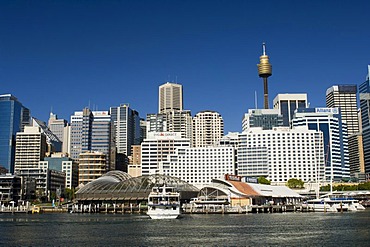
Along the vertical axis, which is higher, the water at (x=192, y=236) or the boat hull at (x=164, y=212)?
the boat hull at (x=164, y=212)

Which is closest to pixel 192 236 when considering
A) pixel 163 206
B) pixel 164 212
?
pixel 164 212

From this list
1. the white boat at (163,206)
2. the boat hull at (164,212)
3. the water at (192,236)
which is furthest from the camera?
the boat hull at (164,212)

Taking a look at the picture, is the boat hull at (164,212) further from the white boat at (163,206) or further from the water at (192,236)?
the water at (192,236)

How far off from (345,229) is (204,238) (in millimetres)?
34305

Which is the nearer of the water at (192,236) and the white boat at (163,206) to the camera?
the water at (192,236)

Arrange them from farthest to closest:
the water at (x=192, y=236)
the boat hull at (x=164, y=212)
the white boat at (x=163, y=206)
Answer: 1. the boat hull at (x=164, y=212)
2. the white boat at (x=163, y=206)
3. the water at (x=192, y=236)

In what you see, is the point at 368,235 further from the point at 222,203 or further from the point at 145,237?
the point at 222,203

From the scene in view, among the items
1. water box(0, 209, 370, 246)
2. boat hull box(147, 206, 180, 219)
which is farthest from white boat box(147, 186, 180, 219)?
water box(0, 209, 370, 246)

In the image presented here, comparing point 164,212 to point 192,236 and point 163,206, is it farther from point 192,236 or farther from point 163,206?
point 192,236

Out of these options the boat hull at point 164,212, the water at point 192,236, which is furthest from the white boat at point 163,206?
Result: the water at point 192,236

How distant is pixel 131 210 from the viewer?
7603 inches

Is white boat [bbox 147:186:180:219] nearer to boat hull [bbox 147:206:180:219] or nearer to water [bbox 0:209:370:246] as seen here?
boat hull [bbox 147:206:180:219]

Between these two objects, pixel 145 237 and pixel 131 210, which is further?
pixel 131 210

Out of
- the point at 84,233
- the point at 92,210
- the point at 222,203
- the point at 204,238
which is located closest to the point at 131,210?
the point at 92,210
